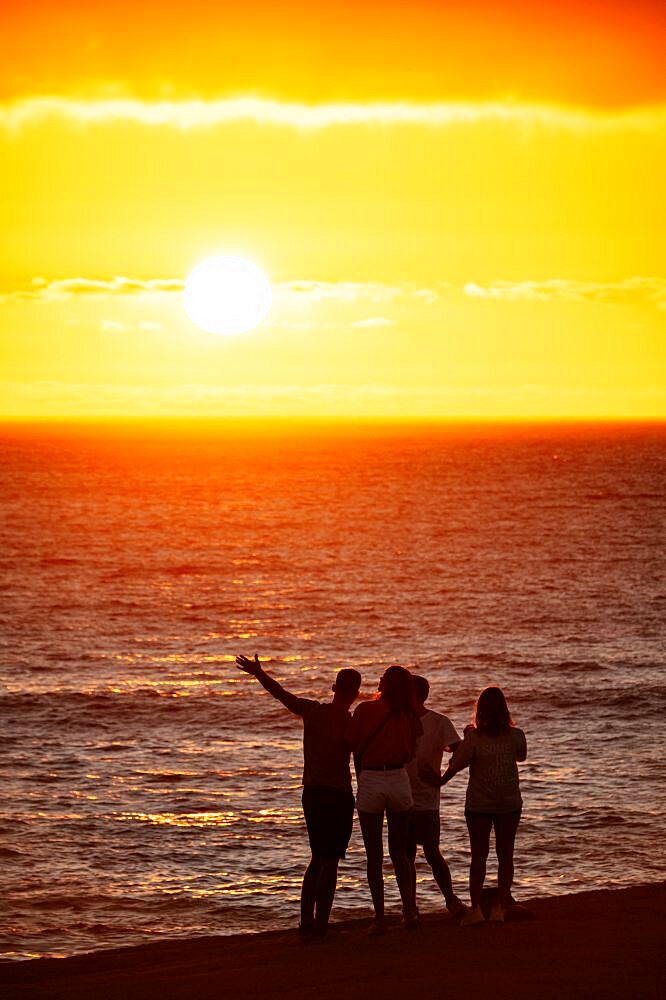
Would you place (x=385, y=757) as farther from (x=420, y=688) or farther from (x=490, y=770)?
(x=490, y=770)

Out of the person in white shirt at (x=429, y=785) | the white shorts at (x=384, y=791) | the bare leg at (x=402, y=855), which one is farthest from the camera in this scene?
the person in white shirt at (x=429, y=785)

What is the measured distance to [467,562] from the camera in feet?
209

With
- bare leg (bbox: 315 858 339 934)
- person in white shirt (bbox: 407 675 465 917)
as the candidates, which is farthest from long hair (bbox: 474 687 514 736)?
bare leg (bbox: 315 858 339 934)

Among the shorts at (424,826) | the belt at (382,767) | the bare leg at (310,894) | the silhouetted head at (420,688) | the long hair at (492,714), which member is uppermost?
the silhouetted head at (420,688)

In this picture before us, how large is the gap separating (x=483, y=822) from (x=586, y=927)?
1.17 meters

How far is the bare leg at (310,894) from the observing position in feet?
32.3

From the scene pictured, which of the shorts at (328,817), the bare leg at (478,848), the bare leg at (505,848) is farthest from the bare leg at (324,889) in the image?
the bare leg at (505,848)

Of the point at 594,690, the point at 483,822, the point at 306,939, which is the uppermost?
the point at 483,822

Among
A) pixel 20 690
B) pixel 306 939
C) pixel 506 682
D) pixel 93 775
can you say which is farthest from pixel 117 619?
pixel 306 939

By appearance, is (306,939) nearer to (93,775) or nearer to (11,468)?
(93,775)

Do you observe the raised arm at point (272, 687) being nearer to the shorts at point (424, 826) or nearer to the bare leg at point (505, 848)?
the shorts at point (424, 826)

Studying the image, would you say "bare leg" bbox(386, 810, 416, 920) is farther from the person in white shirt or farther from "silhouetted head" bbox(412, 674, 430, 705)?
"silhouetted head" bbox(412, 674, 430, 705)

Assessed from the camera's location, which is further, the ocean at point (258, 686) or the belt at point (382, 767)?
the ocean at point (258, 686)

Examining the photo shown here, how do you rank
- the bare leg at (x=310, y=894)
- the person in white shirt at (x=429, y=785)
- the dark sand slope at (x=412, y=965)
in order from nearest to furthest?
the dark sand slope at (x=412, y=965), the bare leg at (x=310, y=894), the person in white shirt at (x=429, y=785)
